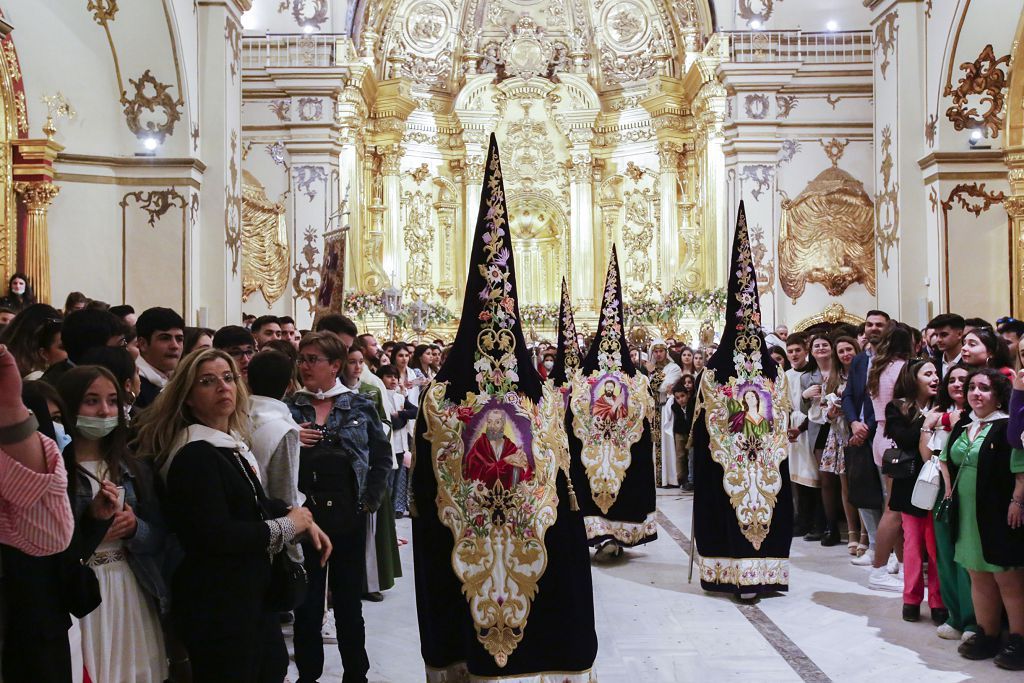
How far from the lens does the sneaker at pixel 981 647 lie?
17.8 ft

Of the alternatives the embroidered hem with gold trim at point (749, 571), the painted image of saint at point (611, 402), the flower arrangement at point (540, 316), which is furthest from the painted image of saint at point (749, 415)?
the flower arrangement at point (540, 316)

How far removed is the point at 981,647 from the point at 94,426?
441cm

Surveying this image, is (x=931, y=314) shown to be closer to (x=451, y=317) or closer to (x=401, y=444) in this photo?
(x=401, y=444)

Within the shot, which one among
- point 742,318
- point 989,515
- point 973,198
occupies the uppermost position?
point 973,198

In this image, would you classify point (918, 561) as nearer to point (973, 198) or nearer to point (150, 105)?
point (973, 198)

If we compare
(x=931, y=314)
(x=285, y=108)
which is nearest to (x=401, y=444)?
(x=931, y=314)

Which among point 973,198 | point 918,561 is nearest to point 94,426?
point 918,561

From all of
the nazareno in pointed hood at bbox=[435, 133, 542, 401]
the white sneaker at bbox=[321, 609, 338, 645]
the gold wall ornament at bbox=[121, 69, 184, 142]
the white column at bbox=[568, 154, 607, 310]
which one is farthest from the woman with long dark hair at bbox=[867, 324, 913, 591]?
the white column at bbox=[568, 154, 607, 310]

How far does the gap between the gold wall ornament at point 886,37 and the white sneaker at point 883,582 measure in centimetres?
737

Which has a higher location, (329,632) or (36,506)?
(36,506)

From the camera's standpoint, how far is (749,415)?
695cm

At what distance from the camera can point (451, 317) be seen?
2175cm

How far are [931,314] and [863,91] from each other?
245 inches

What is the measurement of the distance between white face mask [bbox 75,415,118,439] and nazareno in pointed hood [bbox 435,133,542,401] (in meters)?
1.23
